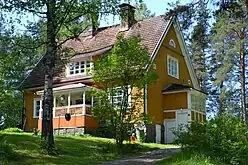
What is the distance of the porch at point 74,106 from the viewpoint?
87.2 ft

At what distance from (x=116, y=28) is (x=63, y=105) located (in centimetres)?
706

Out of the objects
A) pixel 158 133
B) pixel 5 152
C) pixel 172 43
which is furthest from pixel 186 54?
pixel 5 152

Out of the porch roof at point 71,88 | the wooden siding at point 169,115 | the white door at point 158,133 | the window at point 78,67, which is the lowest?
the white door at point 158,133

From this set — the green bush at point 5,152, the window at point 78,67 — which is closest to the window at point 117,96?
the green bush at point 5,152

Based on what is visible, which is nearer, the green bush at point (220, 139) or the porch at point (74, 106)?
the green bush at point (220, 139)

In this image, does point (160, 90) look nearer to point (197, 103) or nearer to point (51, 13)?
point (197, 103)

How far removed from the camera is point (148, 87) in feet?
86.5

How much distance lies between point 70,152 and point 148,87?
10610 millimetres

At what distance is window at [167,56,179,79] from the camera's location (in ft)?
98.0

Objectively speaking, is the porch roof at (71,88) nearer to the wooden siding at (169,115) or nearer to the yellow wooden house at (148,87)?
the yellow wooden house at (148,87)

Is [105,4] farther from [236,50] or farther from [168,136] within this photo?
[236,50]

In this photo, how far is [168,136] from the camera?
27.3 m

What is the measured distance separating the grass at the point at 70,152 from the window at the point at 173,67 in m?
11.2

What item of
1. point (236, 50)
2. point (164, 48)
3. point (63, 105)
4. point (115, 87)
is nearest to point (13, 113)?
point (63, 105)
